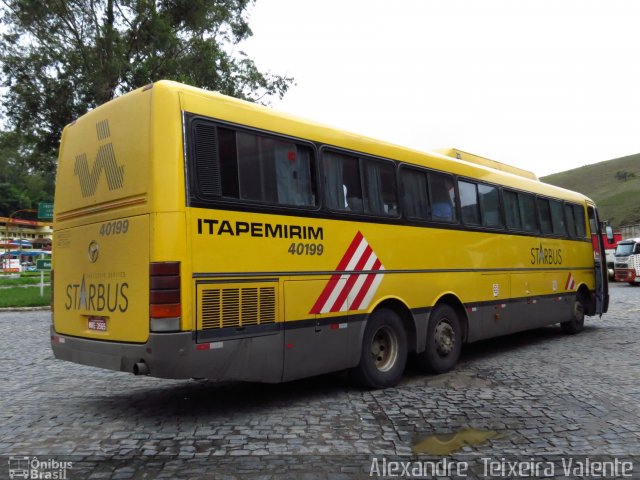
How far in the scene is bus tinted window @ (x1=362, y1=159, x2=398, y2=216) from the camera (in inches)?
272

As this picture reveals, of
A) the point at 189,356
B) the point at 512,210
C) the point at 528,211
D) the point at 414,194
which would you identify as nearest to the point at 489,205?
the point at 512,210

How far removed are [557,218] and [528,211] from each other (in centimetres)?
156

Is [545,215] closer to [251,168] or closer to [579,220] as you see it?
[579,220]

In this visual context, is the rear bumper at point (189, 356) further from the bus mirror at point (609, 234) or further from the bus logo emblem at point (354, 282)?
the bus mirror at point (609, 234)

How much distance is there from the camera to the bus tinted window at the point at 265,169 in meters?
5.37

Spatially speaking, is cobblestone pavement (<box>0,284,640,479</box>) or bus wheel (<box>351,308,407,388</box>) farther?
bus wheel (<box>351,308,407,388</box>)

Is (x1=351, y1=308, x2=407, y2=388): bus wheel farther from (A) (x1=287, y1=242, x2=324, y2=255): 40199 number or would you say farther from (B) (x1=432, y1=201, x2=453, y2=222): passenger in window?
(B) (x1=432, y1=201, x2=453, y2=222): passenger in window

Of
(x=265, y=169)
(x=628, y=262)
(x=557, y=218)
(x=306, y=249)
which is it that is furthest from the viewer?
(x=628, y=262)

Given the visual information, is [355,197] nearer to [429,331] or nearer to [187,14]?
[429,331]

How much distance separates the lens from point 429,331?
24.7ft

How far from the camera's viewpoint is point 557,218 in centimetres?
1167

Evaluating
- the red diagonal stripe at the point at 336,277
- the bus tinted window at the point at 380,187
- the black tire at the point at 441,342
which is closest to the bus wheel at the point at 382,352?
the black tire at the point at 441,342

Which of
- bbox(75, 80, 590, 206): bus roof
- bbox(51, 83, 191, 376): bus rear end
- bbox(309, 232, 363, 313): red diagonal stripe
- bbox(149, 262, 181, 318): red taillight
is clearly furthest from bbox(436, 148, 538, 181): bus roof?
bbox(149, 262, 181, 318): red taillight

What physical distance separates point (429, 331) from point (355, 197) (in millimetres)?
2276
